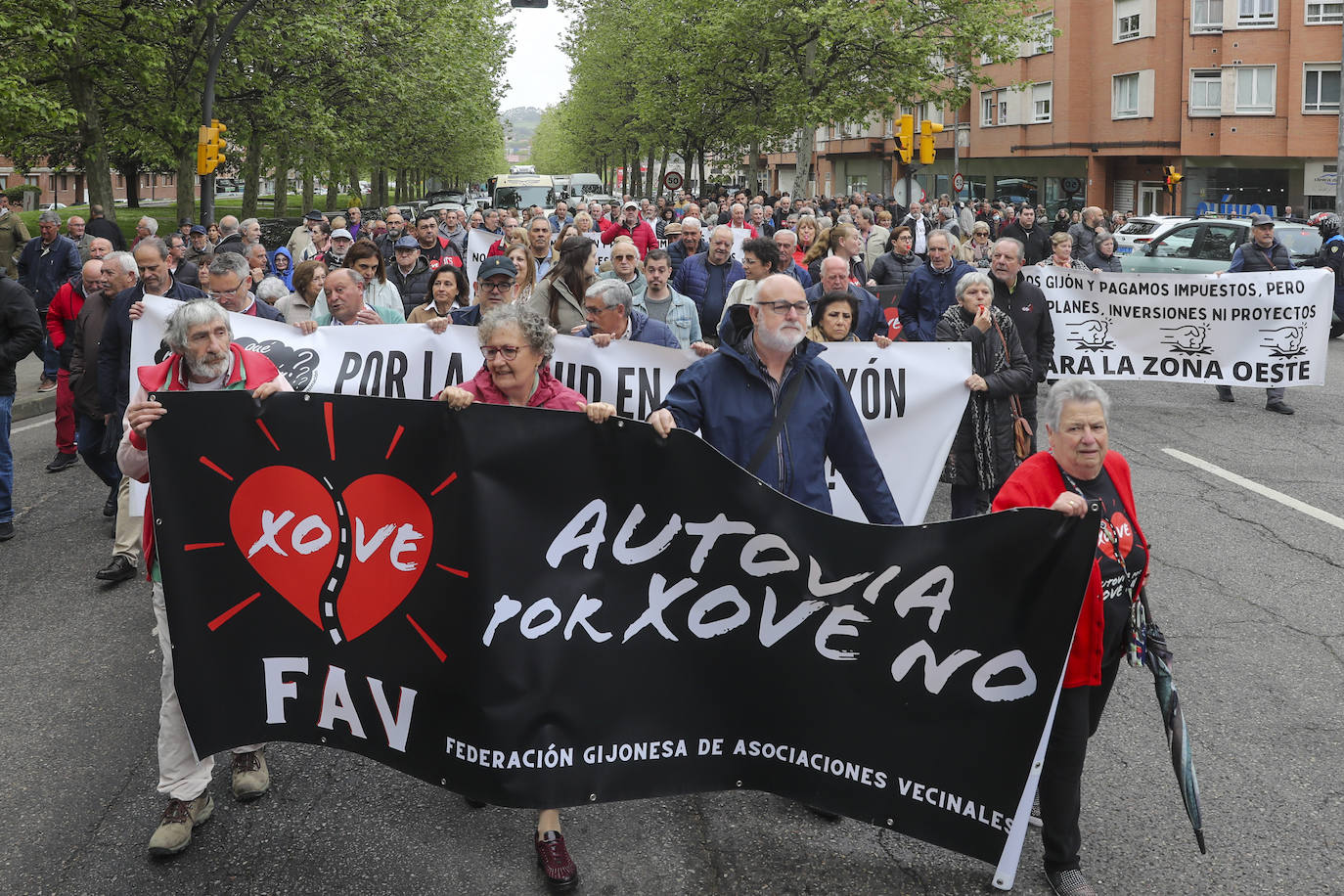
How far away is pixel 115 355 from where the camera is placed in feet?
25.3

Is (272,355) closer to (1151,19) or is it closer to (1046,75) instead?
(1151,19)

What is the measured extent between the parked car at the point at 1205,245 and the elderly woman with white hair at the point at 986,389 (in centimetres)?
1392

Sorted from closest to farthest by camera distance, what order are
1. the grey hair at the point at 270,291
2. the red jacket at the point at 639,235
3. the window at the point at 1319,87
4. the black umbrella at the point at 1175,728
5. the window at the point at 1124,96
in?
the black umbrella at the point at 1175,728
the grey hair at the point at 270,291
the red jacket at the point at 639,235
the window at the point at 1319,87
the window at the point at 1124,96

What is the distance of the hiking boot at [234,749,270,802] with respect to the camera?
178 inches

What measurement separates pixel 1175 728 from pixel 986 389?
3174 millimetres

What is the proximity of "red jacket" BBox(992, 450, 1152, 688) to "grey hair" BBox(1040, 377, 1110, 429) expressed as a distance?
0.13 metres

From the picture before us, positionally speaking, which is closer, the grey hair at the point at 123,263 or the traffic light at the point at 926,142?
the grey hair at the point at 123,263

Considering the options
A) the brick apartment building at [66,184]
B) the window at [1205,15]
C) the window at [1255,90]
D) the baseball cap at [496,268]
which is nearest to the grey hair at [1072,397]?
the baseball cap at [496,268]

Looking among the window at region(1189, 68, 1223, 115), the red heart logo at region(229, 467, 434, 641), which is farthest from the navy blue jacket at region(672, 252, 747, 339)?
the window at region(1189, 68, 1223, 115)

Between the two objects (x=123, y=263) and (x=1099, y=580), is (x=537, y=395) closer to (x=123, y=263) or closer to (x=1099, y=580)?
(x=1099, y=580)

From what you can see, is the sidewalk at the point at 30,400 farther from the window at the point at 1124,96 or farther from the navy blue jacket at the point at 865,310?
the window at the point at 1124,96

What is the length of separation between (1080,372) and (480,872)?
30.4 ft

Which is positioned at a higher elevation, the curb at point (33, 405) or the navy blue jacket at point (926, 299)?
the navy blue jacket at point (926, 299)

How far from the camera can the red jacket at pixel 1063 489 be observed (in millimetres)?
3693
